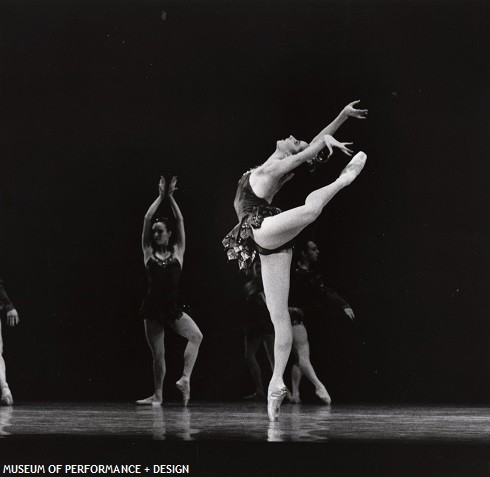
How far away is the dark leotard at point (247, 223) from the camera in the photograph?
4969 millimetres

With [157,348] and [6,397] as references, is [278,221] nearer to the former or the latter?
[157,348]

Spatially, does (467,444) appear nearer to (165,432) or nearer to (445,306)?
(165,432)

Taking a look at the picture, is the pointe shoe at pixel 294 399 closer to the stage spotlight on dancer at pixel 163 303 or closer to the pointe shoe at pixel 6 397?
the stage spotlight on dancer at pixel 163 303

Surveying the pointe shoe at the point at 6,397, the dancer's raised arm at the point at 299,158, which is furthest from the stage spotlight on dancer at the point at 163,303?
the dancer's raised arm at the point at 299,158

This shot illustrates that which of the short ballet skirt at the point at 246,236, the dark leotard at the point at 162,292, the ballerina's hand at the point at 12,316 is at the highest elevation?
the short ballet skirt at the point at 246,236

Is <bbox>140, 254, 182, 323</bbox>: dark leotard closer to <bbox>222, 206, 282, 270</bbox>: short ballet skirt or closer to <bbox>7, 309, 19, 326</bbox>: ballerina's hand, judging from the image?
<bbox>7, 309, 19, 326</bbox>: ballerina's hand

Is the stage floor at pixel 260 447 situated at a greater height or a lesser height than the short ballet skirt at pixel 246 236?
lesser

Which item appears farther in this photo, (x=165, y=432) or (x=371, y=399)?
(x=371, y=399)

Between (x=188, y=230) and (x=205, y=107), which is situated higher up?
(x=205, y=107)

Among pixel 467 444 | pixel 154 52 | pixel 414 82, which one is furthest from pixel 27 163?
pixel 467 444

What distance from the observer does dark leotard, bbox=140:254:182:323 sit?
Answer: 6676 mm

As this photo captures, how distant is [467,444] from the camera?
3898 millimetres

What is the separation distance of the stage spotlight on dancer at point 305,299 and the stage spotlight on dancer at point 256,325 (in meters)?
0.23

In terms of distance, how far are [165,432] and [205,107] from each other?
375 centimetres
